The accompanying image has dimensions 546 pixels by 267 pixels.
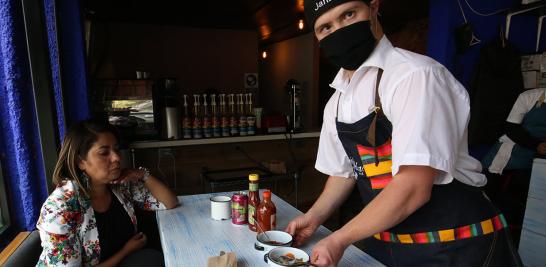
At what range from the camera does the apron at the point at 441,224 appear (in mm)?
964

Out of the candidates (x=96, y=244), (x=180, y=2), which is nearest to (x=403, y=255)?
(x=96, y=244)

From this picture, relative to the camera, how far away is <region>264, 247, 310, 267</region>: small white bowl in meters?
0.97

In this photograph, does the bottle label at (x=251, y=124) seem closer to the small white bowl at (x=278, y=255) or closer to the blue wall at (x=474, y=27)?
the blue wall at (x=474, y=27)

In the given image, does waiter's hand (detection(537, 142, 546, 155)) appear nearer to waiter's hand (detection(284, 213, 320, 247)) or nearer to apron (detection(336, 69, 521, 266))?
apron (detection(336, 69, 521, 266))

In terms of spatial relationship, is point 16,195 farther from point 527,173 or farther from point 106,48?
point 106,48

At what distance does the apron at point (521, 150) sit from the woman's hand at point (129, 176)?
9.05ft

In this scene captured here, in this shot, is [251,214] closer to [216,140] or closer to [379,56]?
[379,56]

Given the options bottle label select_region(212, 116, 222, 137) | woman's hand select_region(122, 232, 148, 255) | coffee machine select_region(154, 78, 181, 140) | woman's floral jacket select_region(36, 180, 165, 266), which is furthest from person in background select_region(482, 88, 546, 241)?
woman's floral jacket select_region(36, 180, 165, 266)

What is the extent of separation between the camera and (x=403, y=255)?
105cm

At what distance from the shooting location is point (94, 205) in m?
1.57

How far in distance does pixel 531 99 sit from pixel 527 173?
60cm

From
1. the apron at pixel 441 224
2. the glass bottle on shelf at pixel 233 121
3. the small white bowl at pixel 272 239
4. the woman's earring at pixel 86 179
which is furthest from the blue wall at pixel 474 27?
the woman's earring at pixel 86 179

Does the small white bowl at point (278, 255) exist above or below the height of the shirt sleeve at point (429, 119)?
below

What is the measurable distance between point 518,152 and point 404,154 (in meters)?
2.38
